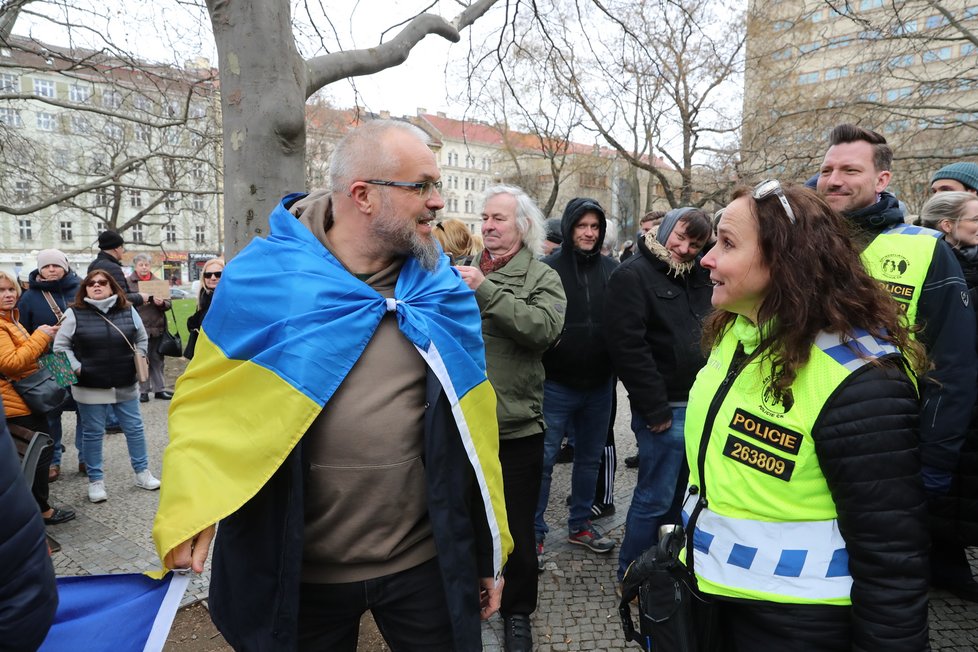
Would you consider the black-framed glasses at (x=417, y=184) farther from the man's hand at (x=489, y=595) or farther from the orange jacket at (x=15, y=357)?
the orange jacket at (x=15, y=357)

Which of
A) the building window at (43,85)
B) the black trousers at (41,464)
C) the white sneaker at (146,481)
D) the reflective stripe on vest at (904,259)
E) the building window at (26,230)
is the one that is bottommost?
the white sneaker at (146,481)

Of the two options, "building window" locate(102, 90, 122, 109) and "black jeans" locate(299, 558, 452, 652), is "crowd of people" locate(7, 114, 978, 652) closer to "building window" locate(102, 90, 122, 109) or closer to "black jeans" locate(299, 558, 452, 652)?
"black jeans" locate(299, 558, 452, 652)

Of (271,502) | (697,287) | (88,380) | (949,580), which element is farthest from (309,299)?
(88,380)

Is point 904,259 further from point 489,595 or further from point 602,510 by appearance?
point 602,510

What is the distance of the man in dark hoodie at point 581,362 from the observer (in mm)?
3557

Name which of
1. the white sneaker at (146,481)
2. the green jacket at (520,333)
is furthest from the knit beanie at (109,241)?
the green jacket at (520,333)

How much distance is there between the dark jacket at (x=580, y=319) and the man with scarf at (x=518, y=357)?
0.58 metres

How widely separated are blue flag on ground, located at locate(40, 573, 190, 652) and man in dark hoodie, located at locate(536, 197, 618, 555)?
2307 millimetres

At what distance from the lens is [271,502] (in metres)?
1.63

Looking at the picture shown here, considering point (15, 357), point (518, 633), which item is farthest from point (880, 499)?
point (15, 357)

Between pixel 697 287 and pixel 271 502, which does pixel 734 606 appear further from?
pixel 697 287

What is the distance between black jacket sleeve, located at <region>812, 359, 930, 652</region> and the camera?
1322mm

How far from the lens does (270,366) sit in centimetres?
160

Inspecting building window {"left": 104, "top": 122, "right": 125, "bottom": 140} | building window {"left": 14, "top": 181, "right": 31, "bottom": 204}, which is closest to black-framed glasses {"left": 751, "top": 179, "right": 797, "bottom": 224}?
building window {"left": 14, "top": 181, "right": 31, "bottom": 204}
